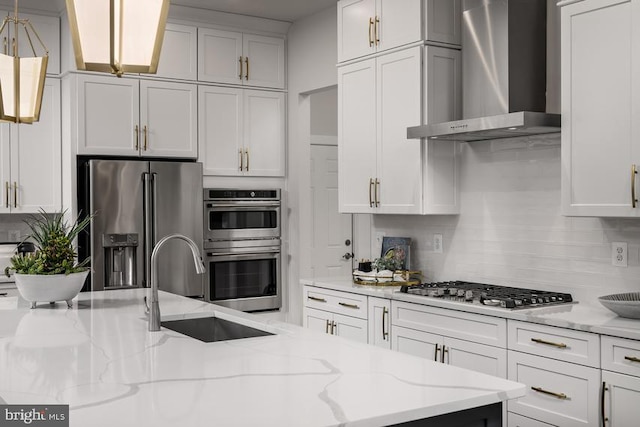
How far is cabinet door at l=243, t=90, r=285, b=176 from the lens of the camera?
5.83 metres

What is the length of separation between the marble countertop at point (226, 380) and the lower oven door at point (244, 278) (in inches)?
117

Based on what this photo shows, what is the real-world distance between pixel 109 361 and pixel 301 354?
0.58m

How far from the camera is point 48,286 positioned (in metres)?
3.11

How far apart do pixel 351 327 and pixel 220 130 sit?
2.19 metres

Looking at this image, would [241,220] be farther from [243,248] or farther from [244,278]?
[244,278]

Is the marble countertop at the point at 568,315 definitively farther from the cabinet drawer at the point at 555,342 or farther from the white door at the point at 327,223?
the white door at the point at 327,223

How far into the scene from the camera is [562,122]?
3.24 meters

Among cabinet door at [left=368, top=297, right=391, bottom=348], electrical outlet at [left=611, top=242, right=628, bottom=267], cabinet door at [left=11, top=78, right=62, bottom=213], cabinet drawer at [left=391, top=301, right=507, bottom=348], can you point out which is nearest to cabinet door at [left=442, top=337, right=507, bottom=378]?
cabinet drawer at [left=391, top=301, right=507, bottom=348]

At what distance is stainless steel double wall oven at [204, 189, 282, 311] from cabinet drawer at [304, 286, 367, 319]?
3.69 feet

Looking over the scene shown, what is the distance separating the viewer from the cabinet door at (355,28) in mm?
4391

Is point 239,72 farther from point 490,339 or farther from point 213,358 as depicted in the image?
point 213,358

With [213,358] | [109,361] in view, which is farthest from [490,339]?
[109,361]

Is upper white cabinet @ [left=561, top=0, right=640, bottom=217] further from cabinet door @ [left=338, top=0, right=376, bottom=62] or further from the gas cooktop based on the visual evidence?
cabinet door @ [left=338, top=0, right=376, bottom=62]

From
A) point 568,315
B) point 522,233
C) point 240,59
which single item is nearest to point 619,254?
point 568,315
